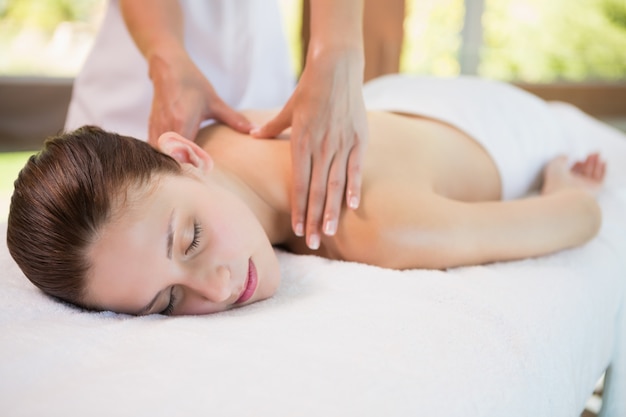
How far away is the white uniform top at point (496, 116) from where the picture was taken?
163cm

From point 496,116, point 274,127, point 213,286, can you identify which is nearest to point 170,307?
point 213,286

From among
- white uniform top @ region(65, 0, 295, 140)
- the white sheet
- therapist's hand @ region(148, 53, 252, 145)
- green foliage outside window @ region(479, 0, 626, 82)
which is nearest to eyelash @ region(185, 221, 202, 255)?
Answer: the white sheet

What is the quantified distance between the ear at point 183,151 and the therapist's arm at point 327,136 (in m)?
0.16

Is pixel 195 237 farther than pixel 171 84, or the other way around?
pixel 171 84

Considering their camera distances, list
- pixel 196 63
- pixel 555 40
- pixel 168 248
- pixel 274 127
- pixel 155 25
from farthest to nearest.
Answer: pixel 555 40 < pixel 196 63 < pixel 155 25 < pixel 274 127 < pixel 168 248

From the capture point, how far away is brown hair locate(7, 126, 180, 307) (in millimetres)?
868

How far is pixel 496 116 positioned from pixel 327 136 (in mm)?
759

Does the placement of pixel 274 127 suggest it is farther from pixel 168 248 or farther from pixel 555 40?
pixel 555 40

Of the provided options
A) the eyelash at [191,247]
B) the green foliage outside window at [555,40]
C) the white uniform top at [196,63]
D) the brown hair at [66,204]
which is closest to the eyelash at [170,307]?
the eyelash at [191,247]

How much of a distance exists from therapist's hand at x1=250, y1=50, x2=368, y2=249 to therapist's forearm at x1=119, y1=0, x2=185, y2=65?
0.36 metres

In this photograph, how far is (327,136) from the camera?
1136 mm

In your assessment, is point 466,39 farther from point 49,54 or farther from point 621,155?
point 49,54

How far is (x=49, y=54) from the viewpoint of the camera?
225 centimetres

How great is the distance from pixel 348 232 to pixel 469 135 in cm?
60
